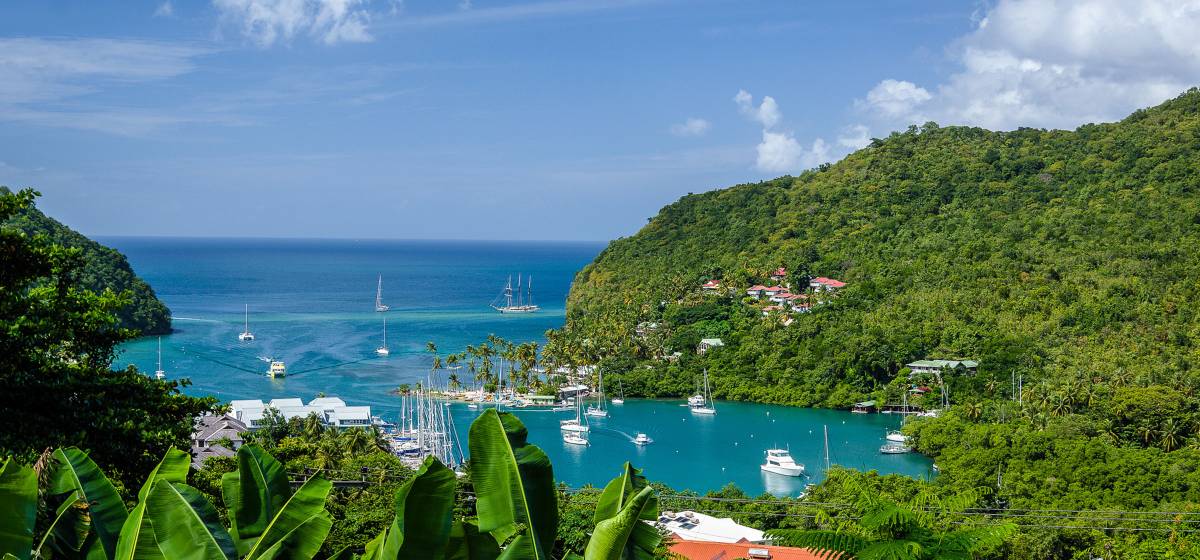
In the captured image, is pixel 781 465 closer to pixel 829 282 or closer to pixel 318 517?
pixel 829 282

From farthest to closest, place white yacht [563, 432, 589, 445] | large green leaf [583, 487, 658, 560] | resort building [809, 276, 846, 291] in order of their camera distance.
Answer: resort building [809, 276, 846, 291] < white yacht [563, 432, 589, 445] < large green leaf [583, 487, 658, 560]

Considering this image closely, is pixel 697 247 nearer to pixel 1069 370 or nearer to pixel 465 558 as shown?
pixel 1069 370

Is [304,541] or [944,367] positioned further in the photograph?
[944,367]

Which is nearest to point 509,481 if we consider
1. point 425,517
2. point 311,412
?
point 425,517

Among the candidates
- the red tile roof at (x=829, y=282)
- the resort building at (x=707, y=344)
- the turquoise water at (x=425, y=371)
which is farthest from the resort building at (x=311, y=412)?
the red tile roof at (x=829, y=282)

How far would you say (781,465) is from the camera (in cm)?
2233

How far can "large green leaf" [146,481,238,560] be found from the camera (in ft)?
8.68

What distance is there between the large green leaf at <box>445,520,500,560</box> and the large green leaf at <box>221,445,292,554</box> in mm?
856

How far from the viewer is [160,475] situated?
3.25 metres

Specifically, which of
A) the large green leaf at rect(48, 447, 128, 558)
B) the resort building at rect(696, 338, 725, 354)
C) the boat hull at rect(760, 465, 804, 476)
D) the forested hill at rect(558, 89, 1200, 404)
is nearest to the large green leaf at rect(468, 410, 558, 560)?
the large green leaf at rect(48, 447, 128, 558)

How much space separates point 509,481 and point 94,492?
142 centimetres

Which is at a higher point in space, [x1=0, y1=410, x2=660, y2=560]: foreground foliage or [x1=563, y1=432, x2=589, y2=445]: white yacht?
[x1=0, y1=410, x2=660, y2=560]: foreground foliage

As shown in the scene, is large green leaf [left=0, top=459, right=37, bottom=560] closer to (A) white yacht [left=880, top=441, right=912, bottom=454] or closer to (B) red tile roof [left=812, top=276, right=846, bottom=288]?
(A) white yacht [left=880, top=441, right=912, bottom=454]

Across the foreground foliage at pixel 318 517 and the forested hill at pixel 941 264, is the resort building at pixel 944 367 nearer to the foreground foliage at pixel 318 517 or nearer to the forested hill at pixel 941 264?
the forested hill at pixel 941 264
